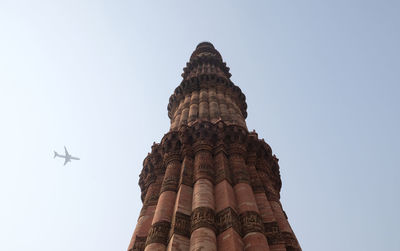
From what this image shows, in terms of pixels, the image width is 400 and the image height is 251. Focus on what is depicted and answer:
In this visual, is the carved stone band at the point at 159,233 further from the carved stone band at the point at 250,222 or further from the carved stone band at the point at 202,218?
the carved stone band at the point at 250,222

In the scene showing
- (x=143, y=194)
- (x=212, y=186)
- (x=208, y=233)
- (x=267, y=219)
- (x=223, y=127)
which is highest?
(x=223, y=127)

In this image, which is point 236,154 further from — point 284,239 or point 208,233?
point 208,233

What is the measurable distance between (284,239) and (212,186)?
2.20 m

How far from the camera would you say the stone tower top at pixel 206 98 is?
13898 mm

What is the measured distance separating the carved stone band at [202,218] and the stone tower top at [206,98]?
5.25m

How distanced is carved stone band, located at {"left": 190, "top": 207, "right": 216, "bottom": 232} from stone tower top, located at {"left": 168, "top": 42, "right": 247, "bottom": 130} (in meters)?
5.25

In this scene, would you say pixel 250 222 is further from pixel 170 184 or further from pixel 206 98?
pixel 206 98

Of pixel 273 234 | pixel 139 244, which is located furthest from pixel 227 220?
pixel 139 244

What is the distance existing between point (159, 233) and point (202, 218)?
1.08 metres

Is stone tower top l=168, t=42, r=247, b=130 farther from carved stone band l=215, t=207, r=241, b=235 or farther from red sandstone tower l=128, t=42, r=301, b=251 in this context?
carved stone band l=215, t=207, r=241, b=235

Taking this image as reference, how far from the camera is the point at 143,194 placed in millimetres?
12125

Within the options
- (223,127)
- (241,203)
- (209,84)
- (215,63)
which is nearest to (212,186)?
(241,203)

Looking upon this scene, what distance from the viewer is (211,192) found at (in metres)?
8.53

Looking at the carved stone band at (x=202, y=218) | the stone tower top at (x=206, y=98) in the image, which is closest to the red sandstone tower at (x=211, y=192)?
the carved stone band at (x=202, y=218)
